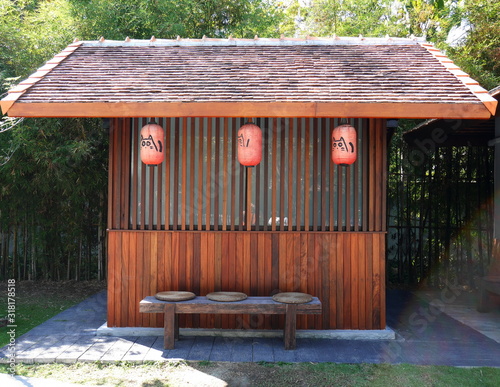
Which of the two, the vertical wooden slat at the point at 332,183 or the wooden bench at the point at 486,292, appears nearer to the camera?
the vertical wooden slat at the point at 332,183

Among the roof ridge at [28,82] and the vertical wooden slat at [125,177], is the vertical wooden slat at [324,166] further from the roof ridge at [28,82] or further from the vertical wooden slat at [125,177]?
the roof ridge at [28,82]

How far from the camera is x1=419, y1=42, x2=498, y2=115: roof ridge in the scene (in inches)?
146

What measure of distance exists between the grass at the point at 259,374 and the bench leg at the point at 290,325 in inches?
15.6

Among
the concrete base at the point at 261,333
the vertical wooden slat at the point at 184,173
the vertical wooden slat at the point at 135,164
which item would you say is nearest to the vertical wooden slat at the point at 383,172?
the concrete base at the point at 261,333

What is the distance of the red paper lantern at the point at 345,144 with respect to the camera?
13.3ft

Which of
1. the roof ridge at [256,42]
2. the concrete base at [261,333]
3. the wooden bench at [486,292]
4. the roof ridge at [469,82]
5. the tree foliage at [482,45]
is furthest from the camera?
the tree foliage at [482,45]

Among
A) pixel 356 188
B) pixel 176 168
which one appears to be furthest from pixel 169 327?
pixel 356 188

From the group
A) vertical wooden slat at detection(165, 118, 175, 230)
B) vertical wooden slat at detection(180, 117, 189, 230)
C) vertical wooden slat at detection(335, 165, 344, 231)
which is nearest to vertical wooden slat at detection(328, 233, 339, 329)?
vertical wooden slat at detection(335, 165, 344, 231)

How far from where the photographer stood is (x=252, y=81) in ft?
14.0

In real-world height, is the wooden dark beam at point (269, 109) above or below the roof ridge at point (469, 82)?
below

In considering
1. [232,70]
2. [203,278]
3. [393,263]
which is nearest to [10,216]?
[203,278]

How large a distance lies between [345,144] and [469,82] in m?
1.39

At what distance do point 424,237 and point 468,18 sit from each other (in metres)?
4.12

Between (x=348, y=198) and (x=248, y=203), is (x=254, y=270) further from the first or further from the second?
→ (x=348, y=198)
